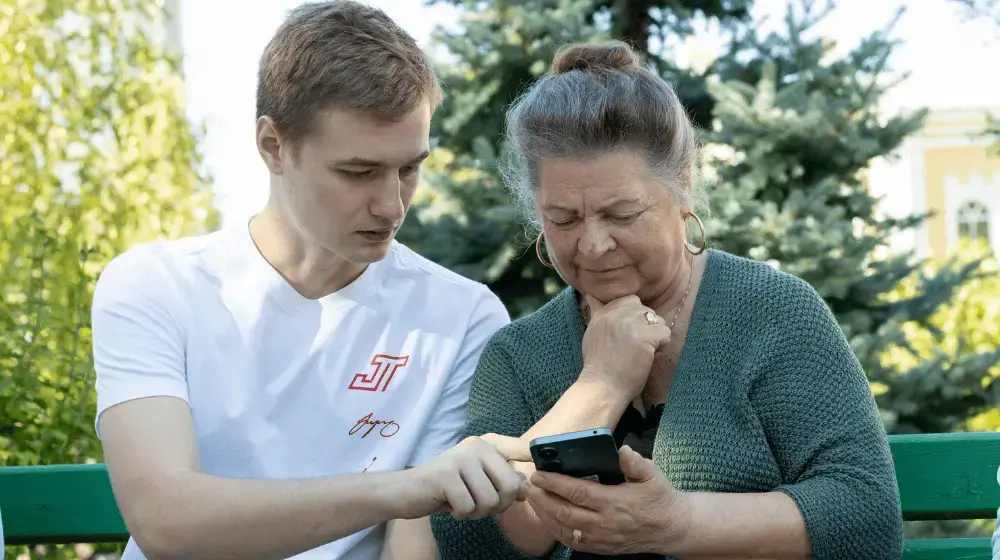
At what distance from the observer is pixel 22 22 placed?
17.2ft

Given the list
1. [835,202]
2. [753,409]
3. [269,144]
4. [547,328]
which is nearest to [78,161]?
[269,144]

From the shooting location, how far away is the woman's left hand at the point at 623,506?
2066mm

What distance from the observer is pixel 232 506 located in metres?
2.09

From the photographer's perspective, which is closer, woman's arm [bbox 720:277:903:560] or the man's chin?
woman's arm [bbox 720:277:903:560]

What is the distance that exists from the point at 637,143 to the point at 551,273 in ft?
10.3

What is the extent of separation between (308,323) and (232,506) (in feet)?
1.78

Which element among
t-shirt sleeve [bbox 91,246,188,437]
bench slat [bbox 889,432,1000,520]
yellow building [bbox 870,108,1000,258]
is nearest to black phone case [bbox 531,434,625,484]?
t-shirt sleeve [bbox 91,246,188,437]

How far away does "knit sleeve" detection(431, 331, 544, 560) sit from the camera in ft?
7.87

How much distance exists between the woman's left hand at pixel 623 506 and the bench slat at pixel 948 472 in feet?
3.00

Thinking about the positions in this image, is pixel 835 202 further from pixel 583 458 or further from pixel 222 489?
pixel 222 489

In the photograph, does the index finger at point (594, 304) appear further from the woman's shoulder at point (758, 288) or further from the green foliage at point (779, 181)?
the green foliage at point (779, 181)

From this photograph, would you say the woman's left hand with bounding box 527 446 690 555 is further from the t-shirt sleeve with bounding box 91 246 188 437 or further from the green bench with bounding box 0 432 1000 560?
the green bench with bounding box 0 432 1000 560

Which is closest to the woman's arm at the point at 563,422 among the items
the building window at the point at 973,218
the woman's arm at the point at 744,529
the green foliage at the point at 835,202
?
the woman's arm at the point at 744,529

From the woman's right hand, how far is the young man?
0.24 metres
